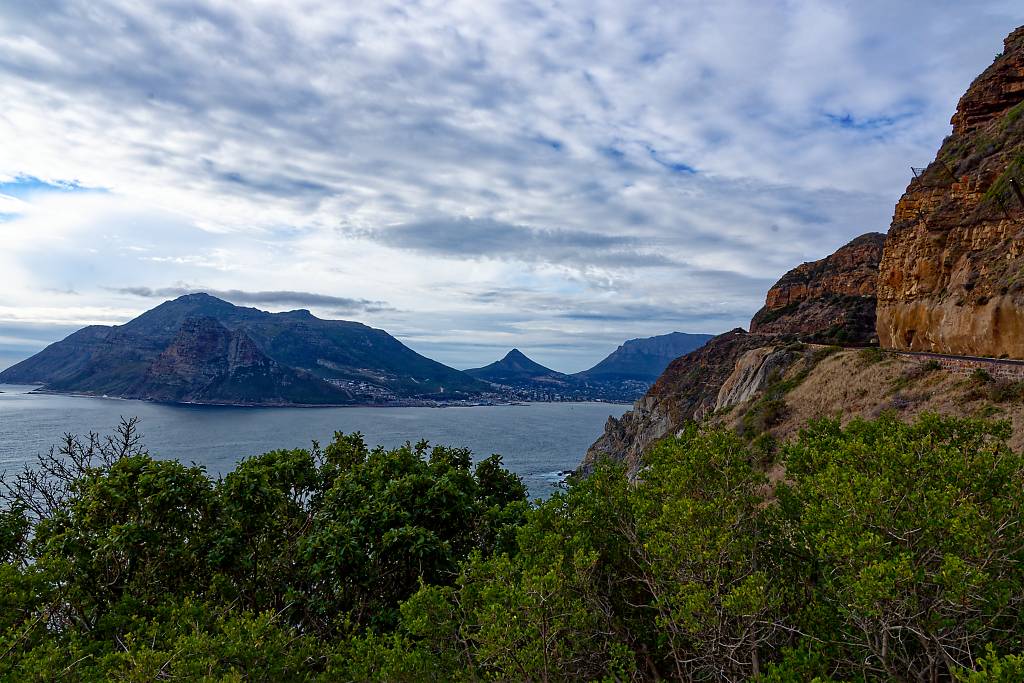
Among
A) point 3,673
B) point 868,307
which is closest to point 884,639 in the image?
point 3,673

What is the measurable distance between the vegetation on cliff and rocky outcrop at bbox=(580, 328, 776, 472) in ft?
229

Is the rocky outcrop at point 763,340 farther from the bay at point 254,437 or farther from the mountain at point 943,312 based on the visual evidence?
the bay at point 254,437

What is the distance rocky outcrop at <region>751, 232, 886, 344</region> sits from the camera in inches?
3135

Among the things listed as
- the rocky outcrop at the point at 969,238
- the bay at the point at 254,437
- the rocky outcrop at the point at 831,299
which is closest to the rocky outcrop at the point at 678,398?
the rocky outcrop at the point at 831,299

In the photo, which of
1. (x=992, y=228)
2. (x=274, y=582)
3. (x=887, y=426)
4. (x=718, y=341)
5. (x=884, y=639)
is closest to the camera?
(x=884, y=639)

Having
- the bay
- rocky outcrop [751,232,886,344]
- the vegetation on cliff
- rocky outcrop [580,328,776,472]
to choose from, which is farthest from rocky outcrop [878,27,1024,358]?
the bay

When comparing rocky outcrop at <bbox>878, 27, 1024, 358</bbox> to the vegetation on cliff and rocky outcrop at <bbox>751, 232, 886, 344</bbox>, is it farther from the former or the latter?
the vegetation on cliff

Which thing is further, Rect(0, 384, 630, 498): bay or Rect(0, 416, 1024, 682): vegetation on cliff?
Rect(0, 384, 630, 498): bay

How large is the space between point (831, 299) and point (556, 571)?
99.5 meters

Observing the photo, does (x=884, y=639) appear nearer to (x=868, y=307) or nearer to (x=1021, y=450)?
(x=1021, y=450)

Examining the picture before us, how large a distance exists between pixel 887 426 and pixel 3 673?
2016 cm

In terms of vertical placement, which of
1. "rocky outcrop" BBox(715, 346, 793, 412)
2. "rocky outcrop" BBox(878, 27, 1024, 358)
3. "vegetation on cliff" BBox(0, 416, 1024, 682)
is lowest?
"vegetation on cliff" BBox(0, 416, 1024, 682)

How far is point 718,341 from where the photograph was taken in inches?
4348

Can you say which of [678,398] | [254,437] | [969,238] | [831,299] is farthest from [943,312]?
[254,437]
